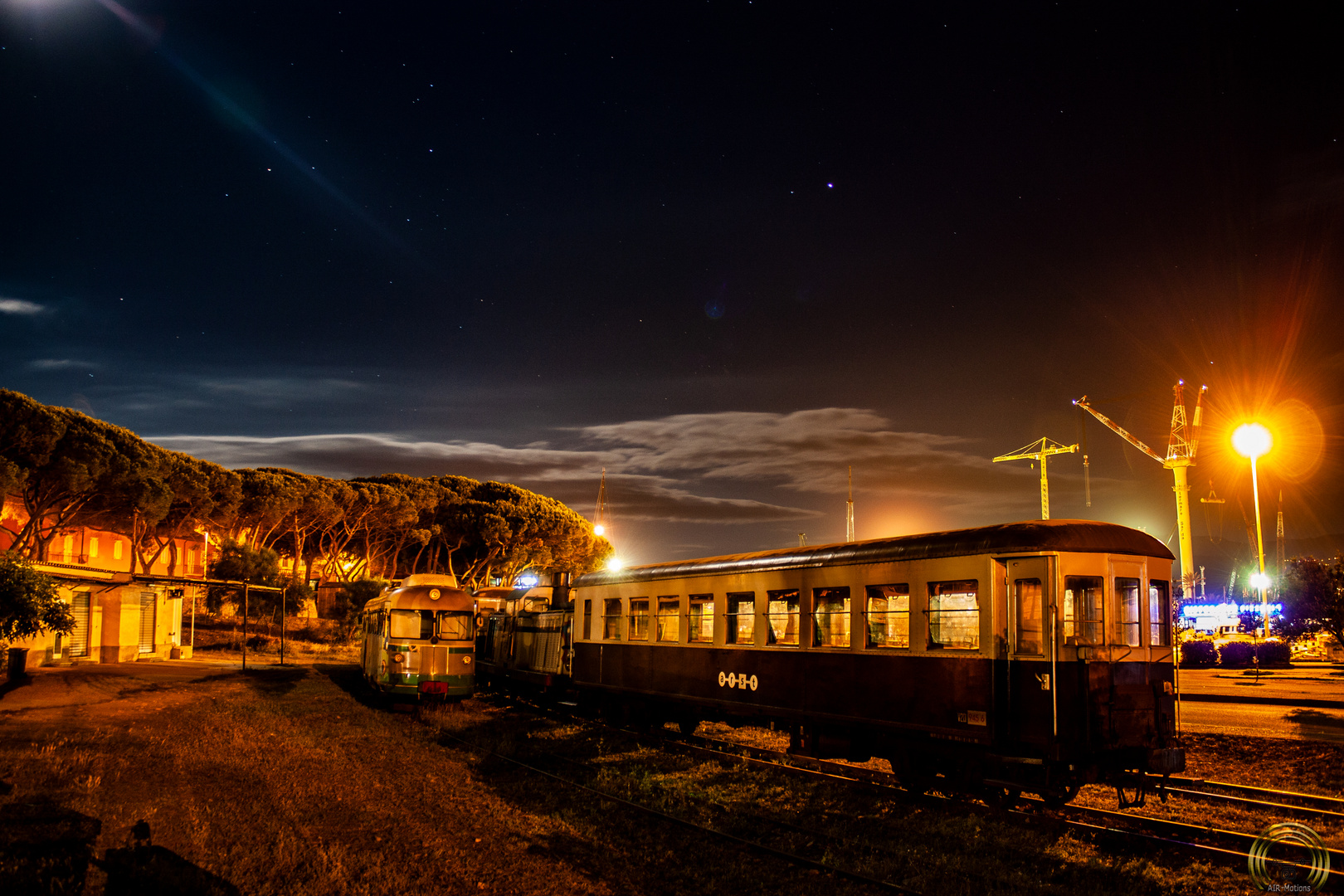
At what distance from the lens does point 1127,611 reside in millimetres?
11422

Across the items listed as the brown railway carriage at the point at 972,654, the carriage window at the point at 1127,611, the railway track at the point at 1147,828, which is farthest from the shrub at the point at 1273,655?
the carriage window at the point at 1127,611

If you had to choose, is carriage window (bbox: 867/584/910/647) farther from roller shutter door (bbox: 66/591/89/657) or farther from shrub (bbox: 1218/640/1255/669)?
shrub (bbox: 1218/640/1255/669)

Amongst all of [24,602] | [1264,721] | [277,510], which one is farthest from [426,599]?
[277,510]

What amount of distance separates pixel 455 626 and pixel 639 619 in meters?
6.54

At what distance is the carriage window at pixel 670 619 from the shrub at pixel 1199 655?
117 ft

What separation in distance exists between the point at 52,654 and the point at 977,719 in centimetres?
3560

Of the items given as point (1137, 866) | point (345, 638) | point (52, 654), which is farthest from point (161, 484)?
point (1137, 866)

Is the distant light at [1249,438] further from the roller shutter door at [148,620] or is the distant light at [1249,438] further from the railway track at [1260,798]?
the roller shutter door at [148,620]

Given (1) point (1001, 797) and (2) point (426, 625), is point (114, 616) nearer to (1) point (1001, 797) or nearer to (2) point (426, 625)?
(2) point (426, 625)

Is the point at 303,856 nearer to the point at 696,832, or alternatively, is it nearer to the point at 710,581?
the point at 696,832

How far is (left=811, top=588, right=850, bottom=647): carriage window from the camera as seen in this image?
13.7 meters

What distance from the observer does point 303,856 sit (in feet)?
30.2

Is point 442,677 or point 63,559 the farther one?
point 63,559

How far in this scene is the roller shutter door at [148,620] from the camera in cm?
3938
